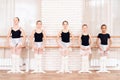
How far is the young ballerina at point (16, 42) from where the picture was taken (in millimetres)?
7867

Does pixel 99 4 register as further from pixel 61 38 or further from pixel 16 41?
pixel 16 41

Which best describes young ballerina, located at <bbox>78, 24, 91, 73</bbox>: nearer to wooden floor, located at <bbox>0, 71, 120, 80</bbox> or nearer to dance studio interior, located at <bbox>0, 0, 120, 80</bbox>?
dance studio interior, located at <bbox>0, 0, 120, 80</bbox>

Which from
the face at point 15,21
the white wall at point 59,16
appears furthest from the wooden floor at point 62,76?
the face at point 15,21

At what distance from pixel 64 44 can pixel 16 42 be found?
1205 mm

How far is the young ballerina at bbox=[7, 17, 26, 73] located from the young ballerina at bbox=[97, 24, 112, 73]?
6.39ft

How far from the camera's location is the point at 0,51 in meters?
8.38

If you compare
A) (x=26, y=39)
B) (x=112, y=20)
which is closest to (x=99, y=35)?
(x=112, y=20)

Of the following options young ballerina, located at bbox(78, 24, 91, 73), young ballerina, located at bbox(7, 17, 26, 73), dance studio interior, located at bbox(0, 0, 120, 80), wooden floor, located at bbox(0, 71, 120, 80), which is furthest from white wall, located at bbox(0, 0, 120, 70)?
wooden floor, located at bbox(0, 71, 120, 80)

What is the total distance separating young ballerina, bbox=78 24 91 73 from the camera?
796 centimetres

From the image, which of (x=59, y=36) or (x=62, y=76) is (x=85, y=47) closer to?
(x=59, y=36)

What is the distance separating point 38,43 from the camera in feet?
25.9

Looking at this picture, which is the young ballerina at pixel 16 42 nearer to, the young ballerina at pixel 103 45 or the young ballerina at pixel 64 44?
the young ballerina at pixel 64 44

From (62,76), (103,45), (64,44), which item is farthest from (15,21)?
(103,45)

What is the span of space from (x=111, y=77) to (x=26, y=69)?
7.32 ft
